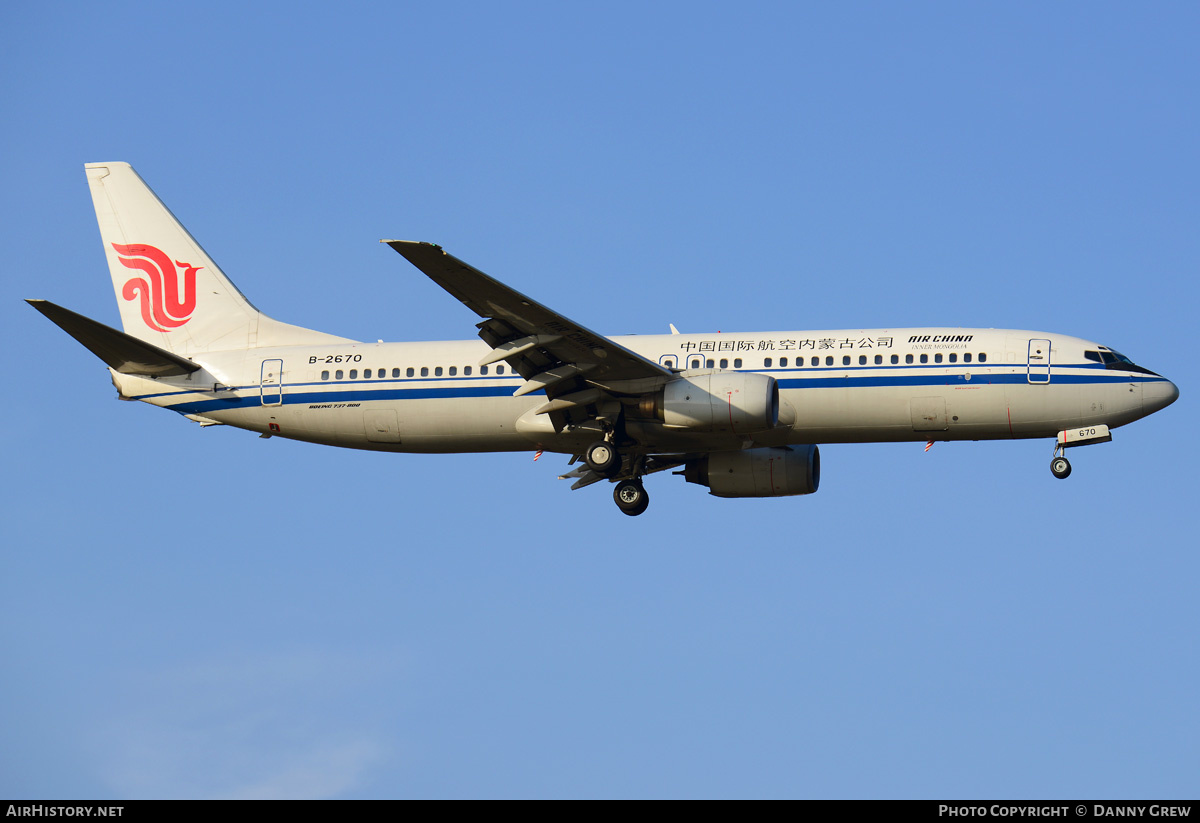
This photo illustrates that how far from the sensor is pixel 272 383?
43.5 metres

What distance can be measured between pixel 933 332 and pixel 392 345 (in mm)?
15346

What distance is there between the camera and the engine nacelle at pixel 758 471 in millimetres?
43750

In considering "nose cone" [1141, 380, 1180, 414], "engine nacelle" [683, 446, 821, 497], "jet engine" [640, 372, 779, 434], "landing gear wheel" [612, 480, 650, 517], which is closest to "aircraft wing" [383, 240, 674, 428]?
"jet engine" [640, 372, 779, 434]

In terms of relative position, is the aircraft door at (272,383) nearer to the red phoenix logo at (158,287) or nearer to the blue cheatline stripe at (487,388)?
the blue cheatline stripe at (487,388)

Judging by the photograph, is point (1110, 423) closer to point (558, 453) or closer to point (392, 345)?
point (558, 453)

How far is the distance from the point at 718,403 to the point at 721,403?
3.2 inches

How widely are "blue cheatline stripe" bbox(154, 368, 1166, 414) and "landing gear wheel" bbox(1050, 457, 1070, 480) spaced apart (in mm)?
2050

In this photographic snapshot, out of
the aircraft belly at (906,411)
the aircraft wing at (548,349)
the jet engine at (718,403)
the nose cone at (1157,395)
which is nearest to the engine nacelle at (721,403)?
the jet engine at (718,403)

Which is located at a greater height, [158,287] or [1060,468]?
[158,287]

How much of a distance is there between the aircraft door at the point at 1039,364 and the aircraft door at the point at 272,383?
21.0 m

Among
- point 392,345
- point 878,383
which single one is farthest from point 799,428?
point 392,345

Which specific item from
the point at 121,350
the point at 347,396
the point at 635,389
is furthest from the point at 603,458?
the point at 121,350

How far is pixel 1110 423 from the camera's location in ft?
131

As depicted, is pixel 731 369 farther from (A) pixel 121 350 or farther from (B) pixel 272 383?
(A) pixel 121 350
